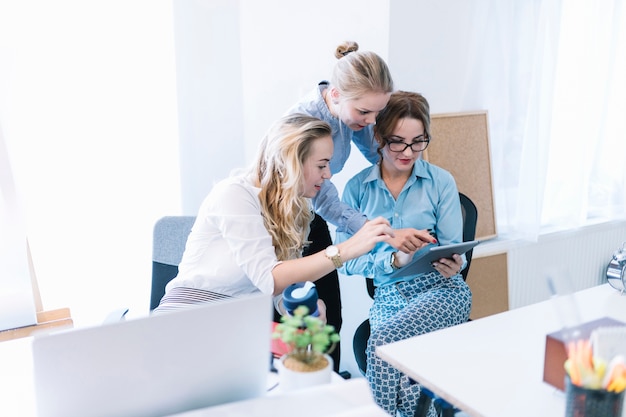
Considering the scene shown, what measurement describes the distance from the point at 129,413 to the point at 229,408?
174 millimetres

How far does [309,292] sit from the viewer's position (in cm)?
129

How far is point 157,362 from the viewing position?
1.00 m

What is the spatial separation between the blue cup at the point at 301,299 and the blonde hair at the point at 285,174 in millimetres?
496

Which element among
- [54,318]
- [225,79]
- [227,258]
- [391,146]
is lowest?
[54,318]

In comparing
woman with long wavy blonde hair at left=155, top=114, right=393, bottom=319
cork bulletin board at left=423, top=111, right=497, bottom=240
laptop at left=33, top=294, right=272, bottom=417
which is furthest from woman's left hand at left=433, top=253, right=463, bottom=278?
laptop at left=33, top=294, right=272, bottom=417

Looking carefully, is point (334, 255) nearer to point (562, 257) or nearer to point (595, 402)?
point (595, 402)

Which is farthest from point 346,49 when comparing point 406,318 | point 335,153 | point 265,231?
point 406,318

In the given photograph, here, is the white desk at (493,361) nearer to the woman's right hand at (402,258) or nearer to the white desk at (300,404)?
the white desk at (300,404)

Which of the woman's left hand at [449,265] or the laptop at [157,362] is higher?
the laptop at [157,362]

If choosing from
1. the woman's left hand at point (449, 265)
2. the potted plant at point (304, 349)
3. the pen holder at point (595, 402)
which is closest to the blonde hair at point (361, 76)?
the woman's left hand at point (449, 265)

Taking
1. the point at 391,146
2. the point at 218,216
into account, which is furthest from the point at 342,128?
the point at 218,216

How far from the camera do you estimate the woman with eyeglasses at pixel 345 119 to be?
202 cm

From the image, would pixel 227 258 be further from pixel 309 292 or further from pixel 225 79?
pixel 225 79

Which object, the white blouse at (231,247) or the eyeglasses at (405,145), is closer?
the white blouse at (231,247)
